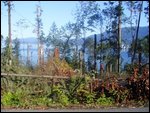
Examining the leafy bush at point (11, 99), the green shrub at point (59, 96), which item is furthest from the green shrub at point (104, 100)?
the leafy bush at point (11, 99)

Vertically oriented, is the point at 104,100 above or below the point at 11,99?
below

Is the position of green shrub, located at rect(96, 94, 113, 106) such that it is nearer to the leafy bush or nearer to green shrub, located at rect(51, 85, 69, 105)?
green shrub, located at rect(51, 85, 69, 105)

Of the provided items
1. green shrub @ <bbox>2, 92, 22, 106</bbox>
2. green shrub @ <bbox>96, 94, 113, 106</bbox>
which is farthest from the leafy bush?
green shrub @ <bbox>96, 94, 113, 106</bbox>

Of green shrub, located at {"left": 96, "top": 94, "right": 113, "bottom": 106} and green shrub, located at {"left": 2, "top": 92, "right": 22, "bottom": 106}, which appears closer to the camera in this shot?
green shrub, located at {"left": 2, "top": 92, "right": 22, "bottom": 106}

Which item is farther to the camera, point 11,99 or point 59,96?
point 59,96

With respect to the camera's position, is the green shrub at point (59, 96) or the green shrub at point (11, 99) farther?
the green shrub at point (59, 96)

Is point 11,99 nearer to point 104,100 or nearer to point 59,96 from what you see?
point 59,96

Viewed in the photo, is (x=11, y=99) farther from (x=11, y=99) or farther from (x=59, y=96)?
(x=59, y=96)

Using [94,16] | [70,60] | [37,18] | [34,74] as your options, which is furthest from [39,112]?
[37,18]

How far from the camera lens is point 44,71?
603 inches

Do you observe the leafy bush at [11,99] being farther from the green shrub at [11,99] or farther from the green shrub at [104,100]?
the green shrub at [104,100]

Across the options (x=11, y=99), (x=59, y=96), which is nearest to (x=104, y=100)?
(x=59, y=96)

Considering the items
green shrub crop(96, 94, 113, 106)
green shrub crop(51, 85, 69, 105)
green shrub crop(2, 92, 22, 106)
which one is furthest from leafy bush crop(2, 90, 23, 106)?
green shrub crop(96, 94, 113, 106)

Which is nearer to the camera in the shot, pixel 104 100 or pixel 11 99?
pixel 11 99
